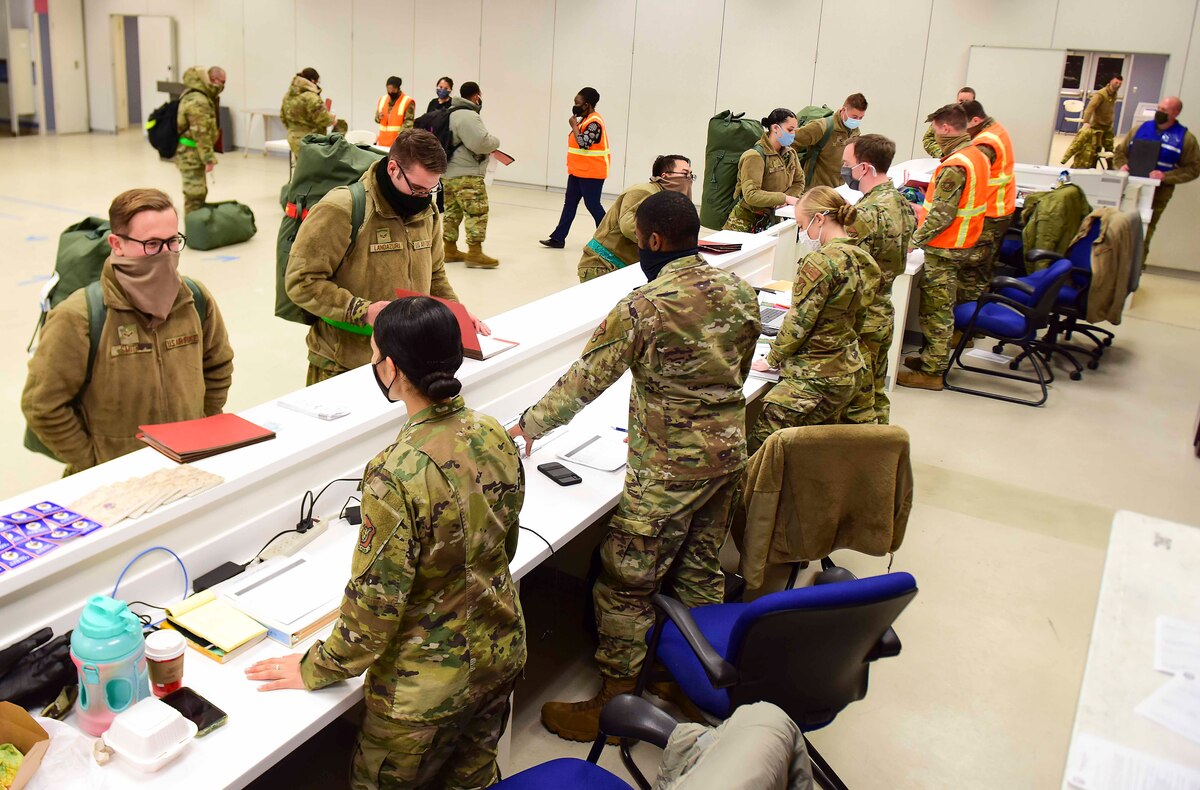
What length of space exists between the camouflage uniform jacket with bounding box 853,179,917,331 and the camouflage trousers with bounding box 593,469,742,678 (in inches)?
67.7

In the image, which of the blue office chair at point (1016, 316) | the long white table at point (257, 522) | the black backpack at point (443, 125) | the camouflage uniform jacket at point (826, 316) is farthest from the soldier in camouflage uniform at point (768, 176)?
the long white table at point (257, 522)

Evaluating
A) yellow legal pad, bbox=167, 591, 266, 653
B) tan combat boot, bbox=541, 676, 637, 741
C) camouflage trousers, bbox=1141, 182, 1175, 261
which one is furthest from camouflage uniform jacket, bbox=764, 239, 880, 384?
camouflage trousers, bbox=1141, 182, 1175, 261

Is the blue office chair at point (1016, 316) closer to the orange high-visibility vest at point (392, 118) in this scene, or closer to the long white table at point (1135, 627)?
the long white table at point (1135, 627)

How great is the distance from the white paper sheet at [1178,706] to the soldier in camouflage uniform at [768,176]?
5.42m

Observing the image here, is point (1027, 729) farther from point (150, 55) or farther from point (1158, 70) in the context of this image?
point (150, 55)

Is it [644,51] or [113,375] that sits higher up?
[644,51]

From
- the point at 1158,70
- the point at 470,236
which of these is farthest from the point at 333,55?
the point at 1158,70

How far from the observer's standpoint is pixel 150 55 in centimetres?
1598

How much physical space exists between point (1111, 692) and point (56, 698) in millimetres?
1875

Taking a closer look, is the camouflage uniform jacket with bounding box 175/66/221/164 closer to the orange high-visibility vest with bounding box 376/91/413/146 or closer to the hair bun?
the orange high-visibility vest with bounding box 376/91/413/146

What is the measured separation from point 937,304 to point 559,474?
13.4 ft

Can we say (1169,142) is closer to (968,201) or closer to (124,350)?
(968,201)

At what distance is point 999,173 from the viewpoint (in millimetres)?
6539

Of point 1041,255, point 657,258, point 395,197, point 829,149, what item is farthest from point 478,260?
point 657,258
